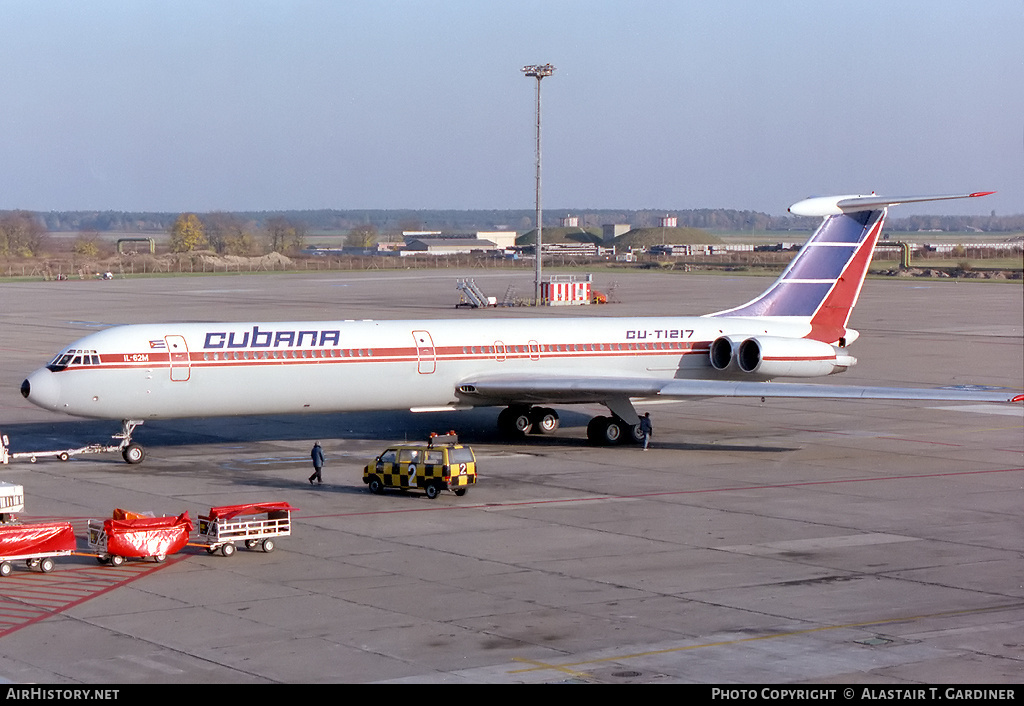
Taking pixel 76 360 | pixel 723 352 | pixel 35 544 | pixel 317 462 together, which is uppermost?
pixel 76 360

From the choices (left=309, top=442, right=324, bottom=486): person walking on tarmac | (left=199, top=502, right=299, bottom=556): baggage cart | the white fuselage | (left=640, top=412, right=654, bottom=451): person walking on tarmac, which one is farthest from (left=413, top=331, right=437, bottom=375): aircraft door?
(left=199, top=502, right=299, bottom=556): baggage cart

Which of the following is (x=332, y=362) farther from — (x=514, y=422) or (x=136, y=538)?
(x=136, y=538)

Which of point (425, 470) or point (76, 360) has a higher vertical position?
point (76, 360)

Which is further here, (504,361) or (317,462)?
(504,361)

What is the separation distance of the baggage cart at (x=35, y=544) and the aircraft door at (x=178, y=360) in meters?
10.1

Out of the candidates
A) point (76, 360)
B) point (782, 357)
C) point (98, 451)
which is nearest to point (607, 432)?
point (782, 357)

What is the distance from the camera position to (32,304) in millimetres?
87688

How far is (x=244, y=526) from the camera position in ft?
73.5

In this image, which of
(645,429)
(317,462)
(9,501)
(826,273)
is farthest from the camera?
(826,273)

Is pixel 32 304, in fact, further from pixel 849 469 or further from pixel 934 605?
pixel 934 605

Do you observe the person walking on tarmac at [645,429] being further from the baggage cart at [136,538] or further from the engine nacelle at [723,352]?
the baggage cart at [136,538]

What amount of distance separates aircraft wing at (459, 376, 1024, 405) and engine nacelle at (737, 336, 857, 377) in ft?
7.89

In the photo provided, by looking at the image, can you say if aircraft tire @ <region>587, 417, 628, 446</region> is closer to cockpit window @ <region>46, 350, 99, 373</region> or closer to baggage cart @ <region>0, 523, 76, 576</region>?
cockpit window @ <region>46, 350, 99, 373</region>

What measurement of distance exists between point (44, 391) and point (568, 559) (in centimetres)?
1488
